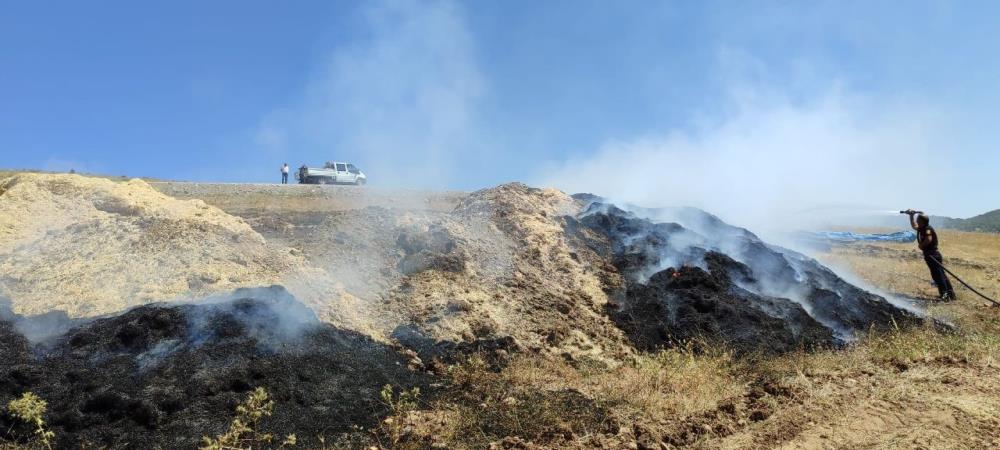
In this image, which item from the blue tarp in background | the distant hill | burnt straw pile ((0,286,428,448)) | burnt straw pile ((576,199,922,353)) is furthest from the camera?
the distant hill

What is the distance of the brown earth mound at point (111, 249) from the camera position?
256 inches

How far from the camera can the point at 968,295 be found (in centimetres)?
1241

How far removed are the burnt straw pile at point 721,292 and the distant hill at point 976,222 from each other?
26821 mm

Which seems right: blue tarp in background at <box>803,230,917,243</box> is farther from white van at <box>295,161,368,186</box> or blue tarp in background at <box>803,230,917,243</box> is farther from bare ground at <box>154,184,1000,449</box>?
white van at <box>295,161,368,186</box>

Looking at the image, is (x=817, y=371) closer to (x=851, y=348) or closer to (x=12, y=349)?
(x=851, y=348)

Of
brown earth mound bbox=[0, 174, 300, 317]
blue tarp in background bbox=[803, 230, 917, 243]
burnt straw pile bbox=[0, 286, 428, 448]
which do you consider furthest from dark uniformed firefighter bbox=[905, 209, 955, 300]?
brown earth mound bbox=[0, 174, 300, 317]

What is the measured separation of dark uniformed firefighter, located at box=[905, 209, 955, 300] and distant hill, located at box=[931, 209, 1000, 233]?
23329mm

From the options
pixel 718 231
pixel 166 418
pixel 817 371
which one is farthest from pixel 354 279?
pixel 718 231

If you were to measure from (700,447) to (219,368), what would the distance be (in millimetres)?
4193

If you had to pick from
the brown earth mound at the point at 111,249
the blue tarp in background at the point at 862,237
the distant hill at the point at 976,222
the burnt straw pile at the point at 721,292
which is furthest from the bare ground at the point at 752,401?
the distant hill at the point at 976,222

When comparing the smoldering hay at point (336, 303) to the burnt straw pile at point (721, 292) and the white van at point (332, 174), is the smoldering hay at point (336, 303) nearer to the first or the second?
the burnt straw pile at point (721, 292)

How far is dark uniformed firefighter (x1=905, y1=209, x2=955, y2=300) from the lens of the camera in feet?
39.4

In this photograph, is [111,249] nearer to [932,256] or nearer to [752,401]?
[752,401]

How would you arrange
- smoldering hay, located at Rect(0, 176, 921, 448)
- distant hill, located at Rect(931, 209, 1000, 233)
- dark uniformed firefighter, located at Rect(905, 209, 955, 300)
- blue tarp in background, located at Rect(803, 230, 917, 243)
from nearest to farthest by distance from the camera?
smoldering hay, located at Rect(0, 176, 921, 448) < dark uniformed firefighter, located at Rect(905, 209, 955, 300) < blue tarp in background, located at Rect(803, 230, 917, 243) < distant hill, located at Rect(931, 209, 1000, 233)
